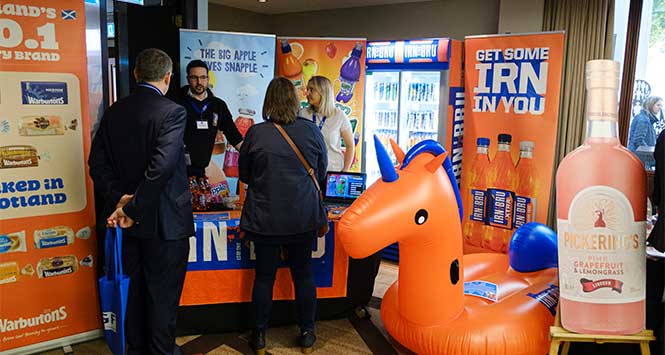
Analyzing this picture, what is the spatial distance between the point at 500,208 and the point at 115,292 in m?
2.88

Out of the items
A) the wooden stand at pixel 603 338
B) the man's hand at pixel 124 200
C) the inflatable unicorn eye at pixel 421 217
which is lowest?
the wooden stand at pixel 603 338

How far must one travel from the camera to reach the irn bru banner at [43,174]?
100 inches

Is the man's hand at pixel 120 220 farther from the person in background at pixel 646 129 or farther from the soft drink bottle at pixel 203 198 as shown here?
the person in background at pixel 646 129

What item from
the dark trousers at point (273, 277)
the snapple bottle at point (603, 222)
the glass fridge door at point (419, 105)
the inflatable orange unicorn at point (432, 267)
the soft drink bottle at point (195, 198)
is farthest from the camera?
the glass fridge door at point (419, 105)

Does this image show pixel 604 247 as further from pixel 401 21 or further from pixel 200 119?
pixel 401 21

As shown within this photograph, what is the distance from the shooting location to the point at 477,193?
14.0 ft

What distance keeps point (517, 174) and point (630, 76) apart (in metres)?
1.38

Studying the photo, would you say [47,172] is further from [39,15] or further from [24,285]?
[39,15]

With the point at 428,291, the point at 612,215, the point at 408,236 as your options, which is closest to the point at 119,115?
the point at 408,236

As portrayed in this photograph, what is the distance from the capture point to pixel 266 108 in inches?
103

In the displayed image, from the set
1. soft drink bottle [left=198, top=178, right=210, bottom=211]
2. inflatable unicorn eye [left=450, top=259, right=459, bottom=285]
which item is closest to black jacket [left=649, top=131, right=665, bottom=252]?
inflatable unicorn eye [left=450, top=259, right=459, bottom=285]

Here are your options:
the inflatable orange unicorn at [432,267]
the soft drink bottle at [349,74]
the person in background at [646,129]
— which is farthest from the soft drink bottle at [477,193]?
the inflatable orange unicorn at [432,267]

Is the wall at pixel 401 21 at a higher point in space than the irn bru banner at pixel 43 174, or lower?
higher

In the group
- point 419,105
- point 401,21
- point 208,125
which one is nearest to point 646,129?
point 419,105
